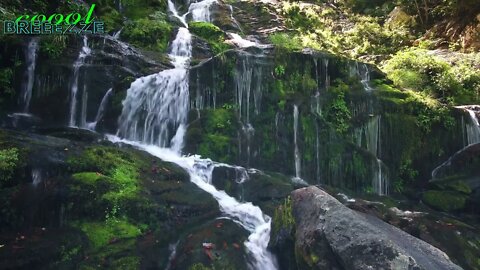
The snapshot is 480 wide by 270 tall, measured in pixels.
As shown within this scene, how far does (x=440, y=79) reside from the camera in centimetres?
1364

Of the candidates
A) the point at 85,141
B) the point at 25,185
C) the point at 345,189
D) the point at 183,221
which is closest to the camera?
the point at 25,185

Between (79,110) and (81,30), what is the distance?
3.30 m

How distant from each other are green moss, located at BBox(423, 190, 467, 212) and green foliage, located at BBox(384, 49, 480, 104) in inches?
175

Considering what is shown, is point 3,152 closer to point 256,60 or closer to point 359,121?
point 256,60

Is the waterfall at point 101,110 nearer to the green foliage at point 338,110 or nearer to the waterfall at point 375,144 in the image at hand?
the green foliage at point 338,110

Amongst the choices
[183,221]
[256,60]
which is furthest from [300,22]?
[183,221]

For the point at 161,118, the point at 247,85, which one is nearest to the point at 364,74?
the point at 247,85

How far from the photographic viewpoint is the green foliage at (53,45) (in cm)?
1153

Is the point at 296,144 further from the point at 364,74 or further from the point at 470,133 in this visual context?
the point at 470,133

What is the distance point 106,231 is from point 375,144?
7.75 meters

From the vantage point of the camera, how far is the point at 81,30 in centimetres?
1297

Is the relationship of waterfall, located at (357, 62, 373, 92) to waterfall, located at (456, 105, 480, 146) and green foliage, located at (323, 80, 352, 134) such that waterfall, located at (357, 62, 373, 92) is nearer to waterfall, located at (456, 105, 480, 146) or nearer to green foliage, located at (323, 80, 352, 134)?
green foliage, located at (323, 80, 352, 134)

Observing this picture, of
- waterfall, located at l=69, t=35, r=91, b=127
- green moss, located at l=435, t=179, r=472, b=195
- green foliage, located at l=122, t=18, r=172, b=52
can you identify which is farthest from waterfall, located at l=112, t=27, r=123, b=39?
green moss, located at l=435, t=179, r=472, b=195

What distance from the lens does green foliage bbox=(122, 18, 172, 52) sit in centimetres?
1509
